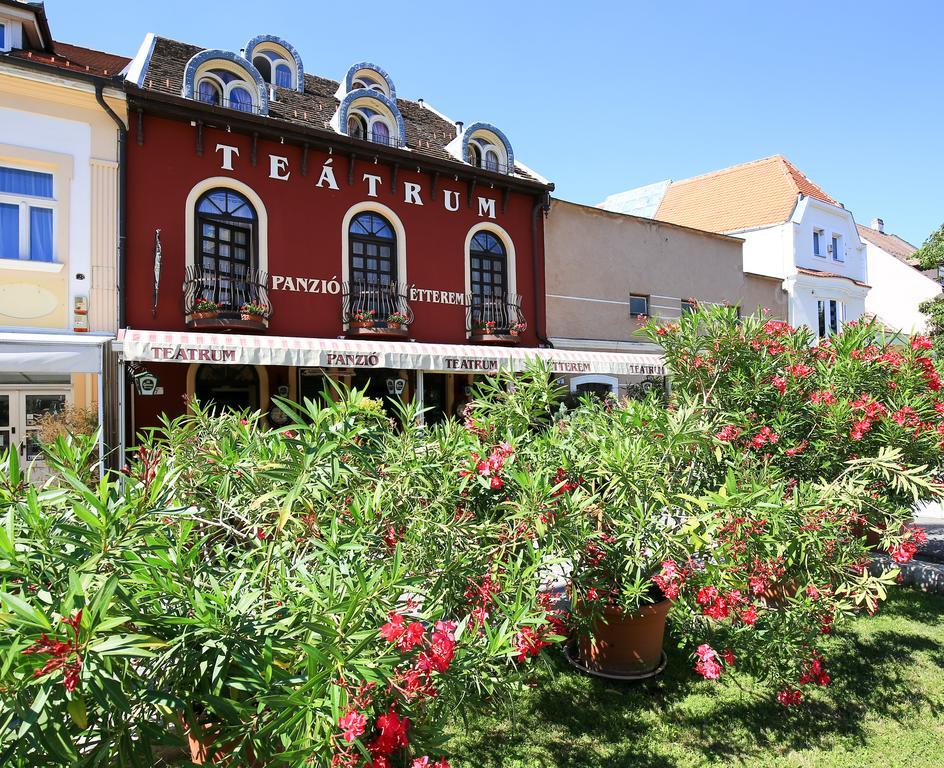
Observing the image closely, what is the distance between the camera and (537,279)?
1691cm

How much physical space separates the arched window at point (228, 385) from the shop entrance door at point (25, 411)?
2.38 metres

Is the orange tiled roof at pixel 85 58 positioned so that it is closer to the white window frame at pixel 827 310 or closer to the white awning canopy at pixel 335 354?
the white awning canopy at pixel 335 354

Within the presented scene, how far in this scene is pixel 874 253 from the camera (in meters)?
35.5

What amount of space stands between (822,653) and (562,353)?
11321mm

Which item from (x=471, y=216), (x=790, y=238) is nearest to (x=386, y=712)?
(x=471, y=216)

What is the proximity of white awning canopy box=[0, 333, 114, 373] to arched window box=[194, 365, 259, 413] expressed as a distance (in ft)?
8.28

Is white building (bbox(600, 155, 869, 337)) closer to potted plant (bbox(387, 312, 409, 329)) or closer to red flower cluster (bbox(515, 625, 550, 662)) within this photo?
potted plant (bbox(387, 312, 409, 329))

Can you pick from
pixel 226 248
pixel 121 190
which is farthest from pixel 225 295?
pixel 121 190

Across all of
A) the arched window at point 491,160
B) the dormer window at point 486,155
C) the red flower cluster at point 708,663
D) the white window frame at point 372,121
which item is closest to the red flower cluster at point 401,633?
the red flower cluster at point 708,663

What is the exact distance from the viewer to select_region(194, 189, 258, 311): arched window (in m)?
12.3

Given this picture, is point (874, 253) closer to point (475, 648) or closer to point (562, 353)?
point (562, 353)

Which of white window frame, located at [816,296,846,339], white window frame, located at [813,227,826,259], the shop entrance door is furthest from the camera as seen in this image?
white window frame, located at [813,227,826,259]

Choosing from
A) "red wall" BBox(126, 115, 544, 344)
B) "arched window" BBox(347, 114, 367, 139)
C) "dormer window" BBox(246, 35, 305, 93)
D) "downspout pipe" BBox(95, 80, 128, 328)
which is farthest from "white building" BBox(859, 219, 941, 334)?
"downspout pipe" BBox(95, 80, 128, 328)

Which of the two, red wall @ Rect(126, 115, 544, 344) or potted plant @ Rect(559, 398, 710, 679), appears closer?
potted plant @ Rect(559, 398, 710, 679)
